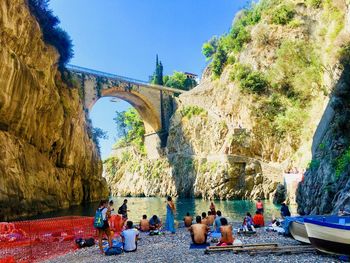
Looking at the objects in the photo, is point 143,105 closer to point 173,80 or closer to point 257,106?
point 173,80

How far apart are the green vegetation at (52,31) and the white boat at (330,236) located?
31086mm

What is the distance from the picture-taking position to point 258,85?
48.2 metres

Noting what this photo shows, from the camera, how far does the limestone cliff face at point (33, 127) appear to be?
2394 cm

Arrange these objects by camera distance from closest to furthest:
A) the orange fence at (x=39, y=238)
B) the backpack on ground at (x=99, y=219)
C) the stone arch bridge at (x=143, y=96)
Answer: the backpack on ground at (x=99, y=219) < the orange fence at (x=39, y=238) < the stone arch bridge at (x=143, y=96)

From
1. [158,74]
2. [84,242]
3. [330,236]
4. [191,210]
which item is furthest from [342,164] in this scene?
[158,74]

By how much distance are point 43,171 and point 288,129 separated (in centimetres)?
2721

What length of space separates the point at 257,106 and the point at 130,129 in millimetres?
44173

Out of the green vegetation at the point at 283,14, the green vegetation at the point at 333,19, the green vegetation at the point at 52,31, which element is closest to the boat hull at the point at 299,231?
the green vegetation at the point at 333,19

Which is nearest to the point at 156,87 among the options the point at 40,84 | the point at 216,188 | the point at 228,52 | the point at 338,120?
the point at 228,52

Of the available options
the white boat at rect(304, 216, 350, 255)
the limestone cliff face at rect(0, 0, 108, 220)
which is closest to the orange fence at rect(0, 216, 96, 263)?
the white boat at rect(304, 216, 350, 255)

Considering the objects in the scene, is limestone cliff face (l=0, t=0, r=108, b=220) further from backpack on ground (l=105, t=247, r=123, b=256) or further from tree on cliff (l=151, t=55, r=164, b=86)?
tree on cliff (l=151, t=55, r=164, b=86)

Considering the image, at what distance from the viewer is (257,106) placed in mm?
47281

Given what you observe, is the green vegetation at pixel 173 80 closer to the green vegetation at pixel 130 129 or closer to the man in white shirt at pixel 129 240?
the green vegetation at pixel 130 129

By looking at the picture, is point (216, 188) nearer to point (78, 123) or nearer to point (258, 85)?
point (258, 85)
